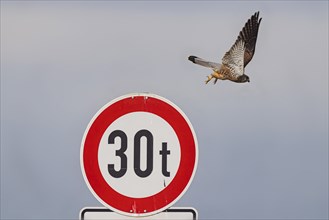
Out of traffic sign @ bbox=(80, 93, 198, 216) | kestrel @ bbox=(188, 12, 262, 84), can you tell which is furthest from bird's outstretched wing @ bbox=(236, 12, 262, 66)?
traffic sign @ bbox=(80, 93, 198, 216)

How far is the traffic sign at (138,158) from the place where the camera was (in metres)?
7.65

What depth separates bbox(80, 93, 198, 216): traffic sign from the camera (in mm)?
7652

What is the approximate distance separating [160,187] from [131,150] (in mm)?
285

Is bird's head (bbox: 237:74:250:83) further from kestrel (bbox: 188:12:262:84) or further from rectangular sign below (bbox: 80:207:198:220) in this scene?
rectangular sign below (bbox: 80:207:198:220)

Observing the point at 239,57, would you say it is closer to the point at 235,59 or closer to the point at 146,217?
the point at 235,59

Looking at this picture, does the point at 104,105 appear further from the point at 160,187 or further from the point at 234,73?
the point at 234,73

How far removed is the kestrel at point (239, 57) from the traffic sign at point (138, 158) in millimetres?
8082

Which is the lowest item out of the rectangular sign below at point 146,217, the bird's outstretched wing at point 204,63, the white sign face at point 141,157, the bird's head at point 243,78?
the rectangular sign below at point 146,217

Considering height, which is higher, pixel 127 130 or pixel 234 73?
pixel 234 73

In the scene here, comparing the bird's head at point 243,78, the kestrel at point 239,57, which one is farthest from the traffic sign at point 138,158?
the bird's head at point 243,78

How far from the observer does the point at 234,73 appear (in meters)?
15.9

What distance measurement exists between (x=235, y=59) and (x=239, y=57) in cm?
7

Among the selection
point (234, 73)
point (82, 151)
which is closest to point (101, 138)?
point (82, 151)

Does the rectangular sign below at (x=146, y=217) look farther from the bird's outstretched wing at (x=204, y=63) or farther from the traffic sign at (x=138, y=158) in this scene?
the bird's outstretched wing at (x=204, y=63)
